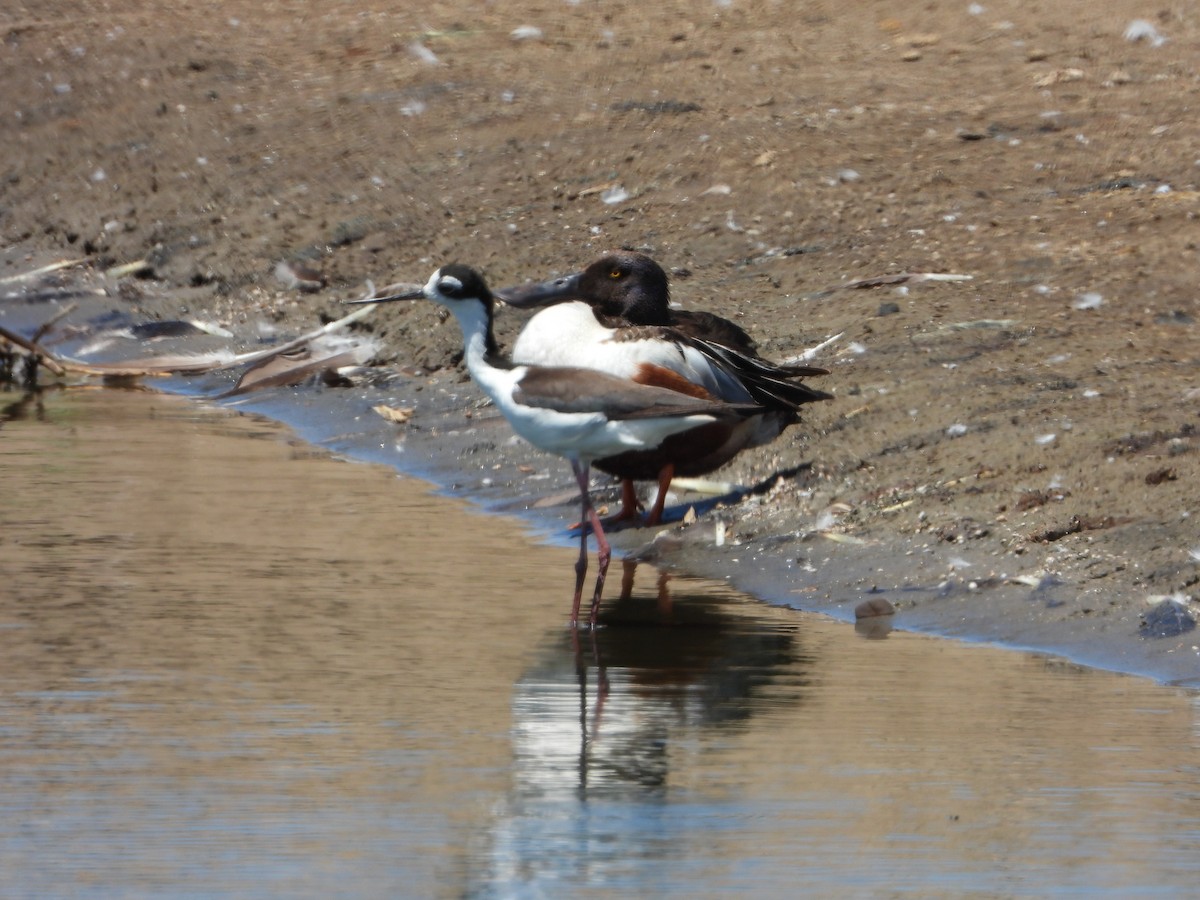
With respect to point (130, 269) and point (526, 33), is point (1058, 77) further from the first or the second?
point (130, 269)

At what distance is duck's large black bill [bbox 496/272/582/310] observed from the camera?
29.5 ft

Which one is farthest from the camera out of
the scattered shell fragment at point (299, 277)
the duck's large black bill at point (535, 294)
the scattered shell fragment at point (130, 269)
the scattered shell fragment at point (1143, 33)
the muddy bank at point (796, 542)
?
the scattered shell fragment at point (1143, 33)

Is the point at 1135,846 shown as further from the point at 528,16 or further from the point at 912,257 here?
the point at 528,16

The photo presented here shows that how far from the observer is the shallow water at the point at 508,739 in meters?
3.94

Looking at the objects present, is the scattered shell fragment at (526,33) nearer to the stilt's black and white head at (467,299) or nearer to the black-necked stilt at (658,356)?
the black-necked stilt at (658,356)

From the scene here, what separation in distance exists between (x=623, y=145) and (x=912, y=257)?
2.73 meters

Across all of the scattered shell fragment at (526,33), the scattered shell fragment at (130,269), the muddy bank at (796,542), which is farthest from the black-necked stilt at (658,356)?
the scattered shell fragment at (526,33)

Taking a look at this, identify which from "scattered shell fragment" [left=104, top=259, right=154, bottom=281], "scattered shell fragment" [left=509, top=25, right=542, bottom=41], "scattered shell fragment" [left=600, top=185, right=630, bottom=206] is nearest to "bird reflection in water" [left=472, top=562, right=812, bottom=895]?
"scattered shell fragment" [left=600, top=185, right=630, bottom=206]

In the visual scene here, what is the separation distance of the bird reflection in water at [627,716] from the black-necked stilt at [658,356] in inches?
23.8

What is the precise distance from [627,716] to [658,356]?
→ 2103 millimetres

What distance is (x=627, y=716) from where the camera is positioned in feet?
16.6

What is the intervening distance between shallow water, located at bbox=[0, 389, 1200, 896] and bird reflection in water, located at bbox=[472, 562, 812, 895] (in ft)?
0.04

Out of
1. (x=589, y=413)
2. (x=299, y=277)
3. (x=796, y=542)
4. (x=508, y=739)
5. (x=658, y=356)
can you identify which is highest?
(x=299, y=277)

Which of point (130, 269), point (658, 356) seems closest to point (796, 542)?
point (658, 356)
